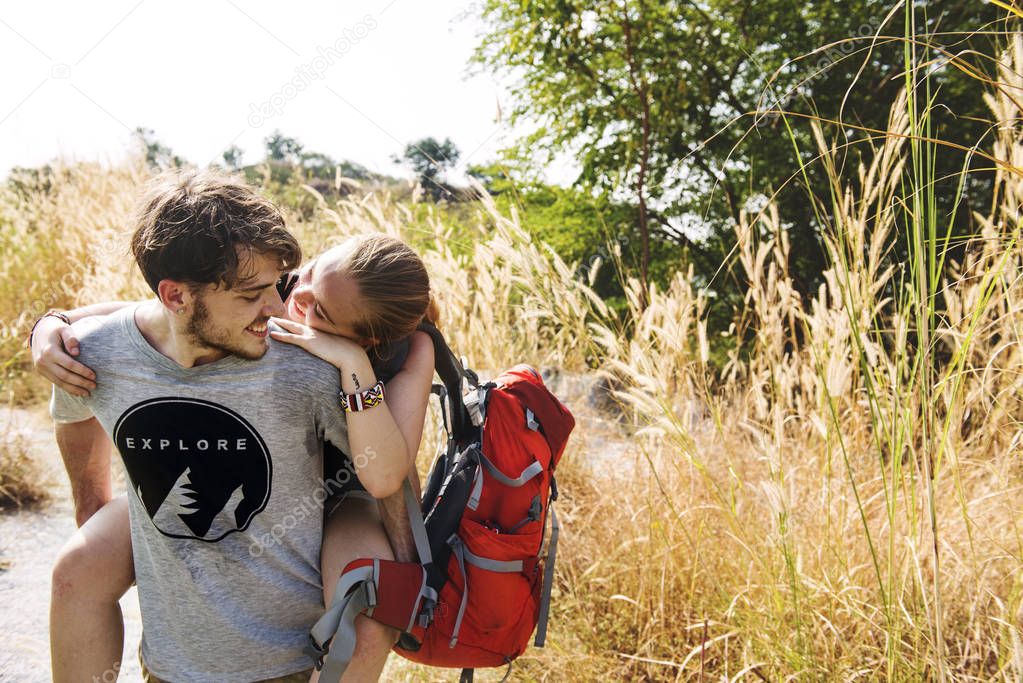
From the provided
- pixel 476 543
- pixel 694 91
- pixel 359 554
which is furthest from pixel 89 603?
pixel 694 91

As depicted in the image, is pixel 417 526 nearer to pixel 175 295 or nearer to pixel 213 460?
pixel 213 460

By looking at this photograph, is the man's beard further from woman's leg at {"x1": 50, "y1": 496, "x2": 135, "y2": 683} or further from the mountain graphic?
woman's leg at {"x1": 50, "y1": 496, "x2": 135, "y2": 683}

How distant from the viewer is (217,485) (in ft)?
4.68

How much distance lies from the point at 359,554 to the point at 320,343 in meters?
0.44

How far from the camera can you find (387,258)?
1.46 meters

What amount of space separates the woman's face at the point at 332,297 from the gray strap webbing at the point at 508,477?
→ 370mm

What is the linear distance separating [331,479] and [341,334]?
0.35 meters

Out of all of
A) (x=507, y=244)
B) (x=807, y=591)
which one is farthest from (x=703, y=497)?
(x=507, y=244)

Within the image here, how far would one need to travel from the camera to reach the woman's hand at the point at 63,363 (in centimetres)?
141

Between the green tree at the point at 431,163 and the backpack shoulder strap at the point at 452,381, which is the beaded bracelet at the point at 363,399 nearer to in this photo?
the backpack shoulder strap at the point at 452,381

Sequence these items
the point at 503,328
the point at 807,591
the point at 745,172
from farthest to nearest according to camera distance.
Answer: the point at 745,172 → the point at 503,328 → the point at 807,591

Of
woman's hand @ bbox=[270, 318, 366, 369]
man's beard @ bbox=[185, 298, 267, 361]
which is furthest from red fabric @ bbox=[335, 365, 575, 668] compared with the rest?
man's beard @ bbox=[185, 298, 267, 361]

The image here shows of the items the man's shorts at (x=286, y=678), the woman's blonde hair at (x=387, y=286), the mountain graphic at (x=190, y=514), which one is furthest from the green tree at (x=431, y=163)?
the man's shorts at (x=286, y=678)

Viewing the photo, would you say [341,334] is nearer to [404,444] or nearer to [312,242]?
[404,444]
